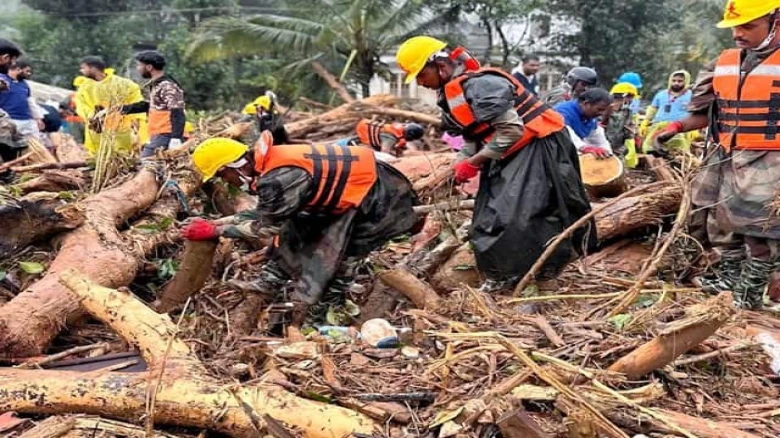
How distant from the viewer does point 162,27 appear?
20.9 meters

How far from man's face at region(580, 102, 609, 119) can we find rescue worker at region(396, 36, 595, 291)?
1329 millimetres

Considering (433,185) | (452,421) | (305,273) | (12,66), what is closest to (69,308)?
(305,273)

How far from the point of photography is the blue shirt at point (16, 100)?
21.0ft

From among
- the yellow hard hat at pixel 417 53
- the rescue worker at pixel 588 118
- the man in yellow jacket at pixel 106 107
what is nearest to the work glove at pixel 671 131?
the rescue worker at pixel 588 118

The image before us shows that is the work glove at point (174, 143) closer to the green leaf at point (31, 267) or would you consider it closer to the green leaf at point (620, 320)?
the green leaf at point (31, 267)

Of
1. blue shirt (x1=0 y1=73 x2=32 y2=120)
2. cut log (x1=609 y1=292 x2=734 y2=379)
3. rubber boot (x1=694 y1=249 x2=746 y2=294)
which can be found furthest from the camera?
blue shirt (x1=0 y1=73 x2=32 y2=120)

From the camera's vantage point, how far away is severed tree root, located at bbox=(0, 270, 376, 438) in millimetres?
2582

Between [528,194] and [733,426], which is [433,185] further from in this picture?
[733,426]

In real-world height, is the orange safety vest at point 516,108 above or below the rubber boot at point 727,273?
above

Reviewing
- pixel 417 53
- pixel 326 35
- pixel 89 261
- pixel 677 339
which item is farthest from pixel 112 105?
pixel 326 35

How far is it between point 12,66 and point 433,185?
13.4 ft

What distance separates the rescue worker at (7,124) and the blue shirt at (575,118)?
14.3 feet

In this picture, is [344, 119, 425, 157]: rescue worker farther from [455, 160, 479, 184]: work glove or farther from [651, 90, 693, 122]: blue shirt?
[455, 160, 479, 184]: work glove

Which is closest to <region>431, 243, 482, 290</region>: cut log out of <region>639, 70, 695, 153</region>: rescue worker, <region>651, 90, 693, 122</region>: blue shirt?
<region>639, 70, 695, 153</region>: rescue worker
